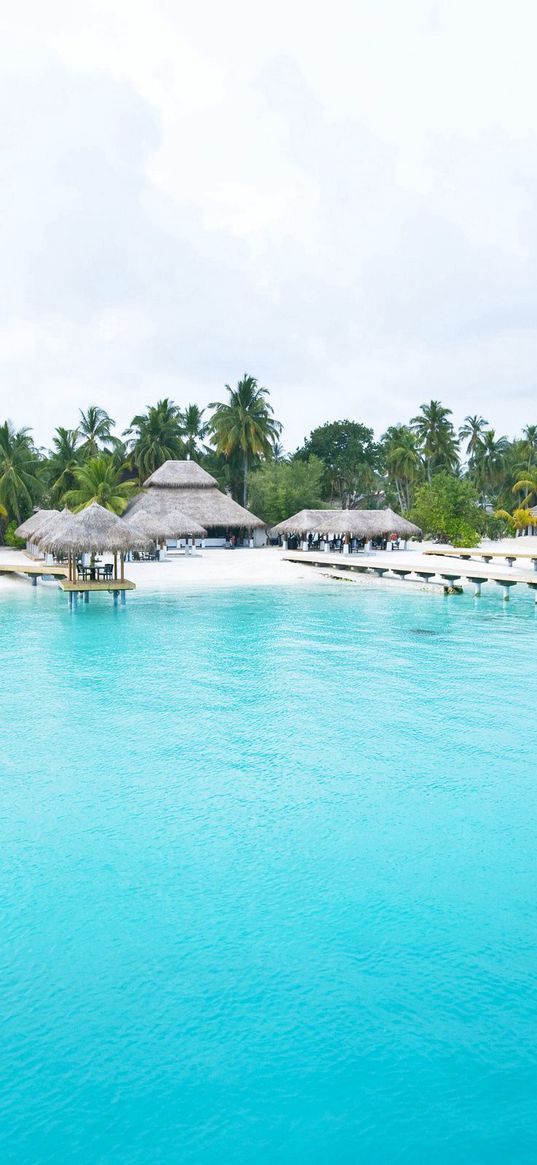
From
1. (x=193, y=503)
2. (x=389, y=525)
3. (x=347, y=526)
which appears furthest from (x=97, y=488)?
(x=389, y=525)

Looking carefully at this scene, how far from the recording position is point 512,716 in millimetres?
11688

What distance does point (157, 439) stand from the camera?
48.0 m

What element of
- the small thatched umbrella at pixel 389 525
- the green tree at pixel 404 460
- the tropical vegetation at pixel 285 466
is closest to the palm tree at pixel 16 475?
the tropical vegetation at pixel 285 466

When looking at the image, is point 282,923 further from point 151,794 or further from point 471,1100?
point 151,794

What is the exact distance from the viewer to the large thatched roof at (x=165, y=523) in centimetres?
3616

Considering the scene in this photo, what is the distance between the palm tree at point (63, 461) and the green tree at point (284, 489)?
33.5 ft

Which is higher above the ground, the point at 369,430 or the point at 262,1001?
the point at 369,430

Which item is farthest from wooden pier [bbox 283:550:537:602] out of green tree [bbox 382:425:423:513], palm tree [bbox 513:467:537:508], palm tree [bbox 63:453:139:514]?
palm tree [bbox 513:467:537:508]

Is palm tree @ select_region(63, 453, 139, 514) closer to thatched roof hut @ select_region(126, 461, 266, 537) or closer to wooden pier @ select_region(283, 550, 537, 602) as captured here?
thatched roof hut @ select_region(126, 461, 266, 537)

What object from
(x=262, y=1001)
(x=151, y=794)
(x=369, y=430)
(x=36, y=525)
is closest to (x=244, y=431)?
(x=369, y=430)

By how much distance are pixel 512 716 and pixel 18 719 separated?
6.79 m

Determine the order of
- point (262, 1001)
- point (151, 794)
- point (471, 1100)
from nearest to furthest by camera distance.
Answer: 1. point (471, 1100)
2. point (262, 1001)
3. point (151, 794)

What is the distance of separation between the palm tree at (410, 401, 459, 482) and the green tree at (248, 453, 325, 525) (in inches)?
412

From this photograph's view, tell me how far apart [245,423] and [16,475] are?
44.8 feet
